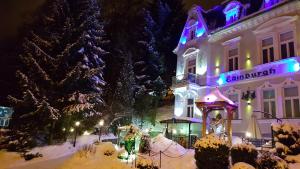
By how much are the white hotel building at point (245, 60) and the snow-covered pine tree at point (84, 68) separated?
7684 millimetres

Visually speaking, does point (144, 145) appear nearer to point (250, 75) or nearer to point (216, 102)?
point (216, 102)

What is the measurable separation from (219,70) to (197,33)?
16.3 feet

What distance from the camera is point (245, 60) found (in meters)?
20.0

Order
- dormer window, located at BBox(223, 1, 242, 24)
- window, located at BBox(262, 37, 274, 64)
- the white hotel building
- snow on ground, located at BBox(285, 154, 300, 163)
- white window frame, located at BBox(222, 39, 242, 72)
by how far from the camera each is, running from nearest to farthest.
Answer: snow on ground, located at BBox(285, 154, 300, 163)
the white hotel building
window, located at BBox(262, 37, 274, 64)
white window frame, located at BBox(222, 39, 242, 72)
dormer window, located at BBox(223, 1, 242, 24)

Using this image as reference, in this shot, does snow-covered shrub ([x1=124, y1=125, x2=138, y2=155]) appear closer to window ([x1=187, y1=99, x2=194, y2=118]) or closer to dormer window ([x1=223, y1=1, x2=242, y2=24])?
window ([x1=187, y1=99, x2=194, y2=118])

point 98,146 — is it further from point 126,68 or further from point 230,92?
point 126,68

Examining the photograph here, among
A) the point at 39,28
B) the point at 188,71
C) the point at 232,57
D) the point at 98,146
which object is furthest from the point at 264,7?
the point at 39,28

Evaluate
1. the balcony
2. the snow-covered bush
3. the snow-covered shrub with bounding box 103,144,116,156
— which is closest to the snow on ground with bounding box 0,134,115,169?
the snow-covered shrub with bounding box 103,144,116,156

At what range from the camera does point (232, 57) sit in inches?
835

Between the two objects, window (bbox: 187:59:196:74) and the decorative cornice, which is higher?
the decorative cornice

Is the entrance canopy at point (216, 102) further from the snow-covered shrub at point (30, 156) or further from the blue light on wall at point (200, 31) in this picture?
the snow-covered shrub at point (30, 156)

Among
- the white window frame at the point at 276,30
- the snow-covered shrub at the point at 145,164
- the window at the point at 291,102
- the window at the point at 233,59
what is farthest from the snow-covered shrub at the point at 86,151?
the white window frame at the point at 276,30

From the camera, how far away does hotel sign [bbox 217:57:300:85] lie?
55.0ft

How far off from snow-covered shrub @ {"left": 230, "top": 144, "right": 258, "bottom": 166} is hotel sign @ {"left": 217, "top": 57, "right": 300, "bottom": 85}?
28.4 ft
